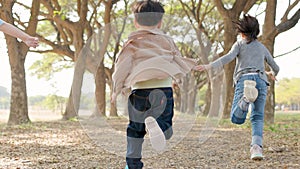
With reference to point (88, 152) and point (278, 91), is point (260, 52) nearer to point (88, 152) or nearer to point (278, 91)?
point (88, 152)

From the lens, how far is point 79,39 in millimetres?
15867

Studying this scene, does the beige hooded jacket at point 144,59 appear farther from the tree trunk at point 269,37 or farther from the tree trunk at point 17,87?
the tree trunk at point 17,87

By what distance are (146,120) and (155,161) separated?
1.88 m

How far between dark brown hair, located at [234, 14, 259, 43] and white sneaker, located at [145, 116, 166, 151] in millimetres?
2134

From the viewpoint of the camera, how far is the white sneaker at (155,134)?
3385mm

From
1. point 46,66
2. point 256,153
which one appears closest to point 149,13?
point 256,153

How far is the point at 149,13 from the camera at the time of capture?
3.55 m

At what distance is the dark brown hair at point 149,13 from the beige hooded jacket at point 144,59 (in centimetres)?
9

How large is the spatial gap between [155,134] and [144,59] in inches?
22.1

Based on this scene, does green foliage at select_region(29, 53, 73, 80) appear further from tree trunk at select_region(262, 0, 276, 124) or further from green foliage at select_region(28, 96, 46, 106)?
green foliage at select_region(28, 96, 46, 106)

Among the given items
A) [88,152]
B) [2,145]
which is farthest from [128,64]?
[2,145]

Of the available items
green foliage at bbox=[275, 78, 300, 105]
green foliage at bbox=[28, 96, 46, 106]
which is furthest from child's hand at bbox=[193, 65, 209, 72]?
green foliage at bbox=[275, 78, 300, 105]

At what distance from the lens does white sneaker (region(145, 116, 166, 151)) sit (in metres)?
3.38

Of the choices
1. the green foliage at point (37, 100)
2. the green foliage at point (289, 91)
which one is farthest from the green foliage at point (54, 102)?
the green foliage at point (289, 91)
